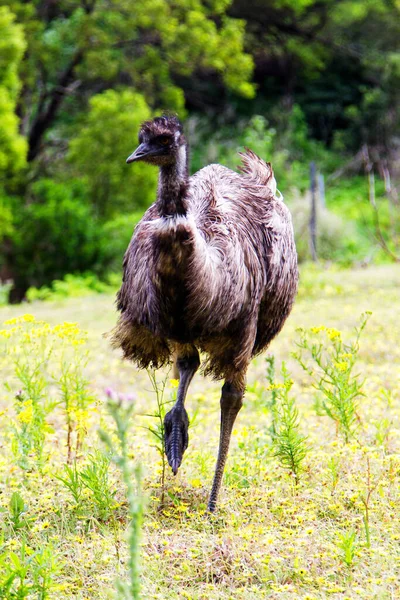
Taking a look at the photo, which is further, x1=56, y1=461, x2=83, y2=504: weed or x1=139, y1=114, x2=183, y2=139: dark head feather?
x1=56, y1=461, x2=83, y2=504: weed

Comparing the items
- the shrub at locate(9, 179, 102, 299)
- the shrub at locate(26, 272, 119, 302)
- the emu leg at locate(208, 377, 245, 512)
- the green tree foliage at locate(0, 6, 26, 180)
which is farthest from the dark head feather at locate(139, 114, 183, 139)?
the shrub at locate(9, 179, 102, 299)

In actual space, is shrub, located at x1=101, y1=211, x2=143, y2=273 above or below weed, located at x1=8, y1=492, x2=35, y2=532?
above

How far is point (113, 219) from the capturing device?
1800cm

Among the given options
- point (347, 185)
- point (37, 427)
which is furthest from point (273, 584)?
point (347, 185)

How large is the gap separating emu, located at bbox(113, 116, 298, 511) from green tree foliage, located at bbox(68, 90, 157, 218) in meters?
12.9

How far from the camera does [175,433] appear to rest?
3957 millimetres

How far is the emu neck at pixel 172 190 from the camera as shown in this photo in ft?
10.7

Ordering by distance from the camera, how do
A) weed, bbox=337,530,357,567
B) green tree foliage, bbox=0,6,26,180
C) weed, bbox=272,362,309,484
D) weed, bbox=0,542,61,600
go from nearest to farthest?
weed, bbox=0,542,61,600
weed, bbox=337,530,357,567
weed, bbox=272,362,309,484
green tree foliage, bbox=0,6,26,180

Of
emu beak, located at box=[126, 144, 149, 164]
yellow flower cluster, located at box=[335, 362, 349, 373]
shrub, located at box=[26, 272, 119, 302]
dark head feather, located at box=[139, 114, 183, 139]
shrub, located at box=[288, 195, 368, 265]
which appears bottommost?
shrub, located at box=[26, 272, 119, 302]

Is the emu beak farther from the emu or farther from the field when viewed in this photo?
the field

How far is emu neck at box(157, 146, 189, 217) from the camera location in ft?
10.7

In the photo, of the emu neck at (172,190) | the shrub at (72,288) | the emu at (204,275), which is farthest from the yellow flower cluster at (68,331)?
the shrub at (72,288)

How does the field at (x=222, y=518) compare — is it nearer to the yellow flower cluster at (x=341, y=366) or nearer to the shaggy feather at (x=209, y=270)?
the yellow flower cluster at (x=341, y=366)

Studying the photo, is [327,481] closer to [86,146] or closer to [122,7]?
[86,146]
